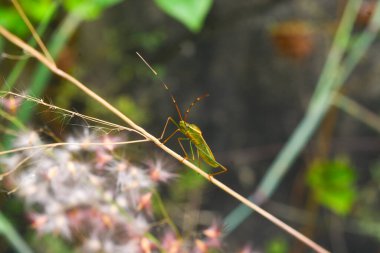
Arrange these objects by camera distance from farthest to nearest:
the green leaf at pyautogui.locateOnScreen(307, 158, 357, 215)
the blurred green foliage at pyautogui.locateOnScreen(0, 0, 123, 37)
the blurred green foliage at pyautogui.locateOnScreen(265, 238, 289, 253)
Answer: the blurred green foliage at pyautogui.locateOnScreen(265, 238, 289, 253) → the green leaf at pyautogui.locateOnScreen(307, 158, 357, 215) → the blurred green foliage at pyautogui.locateOnScreen(0, 0, 123, 37)

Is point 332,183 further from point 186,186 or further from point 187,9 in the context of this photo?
point 187,9

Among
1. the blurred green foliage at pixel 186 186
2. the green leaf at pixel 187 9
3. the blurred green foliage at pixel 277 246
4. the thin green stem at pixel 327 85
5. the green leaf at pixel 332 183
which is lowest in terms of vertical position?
the blurred green foliage at pixel 277 246

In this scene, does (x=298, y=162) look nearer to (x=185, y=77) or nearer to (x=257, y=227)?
(x=257, y=227)

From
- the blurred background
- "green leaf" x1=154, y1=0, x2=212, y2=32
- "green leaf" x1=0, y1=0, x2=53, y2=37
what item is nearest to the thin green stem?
the blurred background

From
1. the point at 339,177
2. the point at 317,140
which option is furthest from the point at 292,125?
the point at 339,177

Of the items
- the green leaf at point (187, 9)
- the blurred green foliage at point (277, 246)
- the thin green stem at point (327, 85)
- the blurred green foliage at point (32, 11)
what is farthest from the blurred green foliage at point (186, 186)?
the green leaf at point (187, 9)

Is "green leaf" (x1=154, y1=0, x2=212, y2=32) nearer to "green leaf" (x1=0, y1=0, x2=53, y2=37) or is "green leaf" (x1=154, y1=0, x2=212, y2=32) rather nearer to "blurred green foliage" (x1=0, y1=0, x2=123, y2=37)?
"blurred green foliage" (x1=0, y1=0, x2=123, y2=37)

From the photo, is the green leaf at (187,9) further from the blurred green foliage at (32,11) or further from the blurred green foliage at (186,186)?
the blurred green foliage at (186,186)
